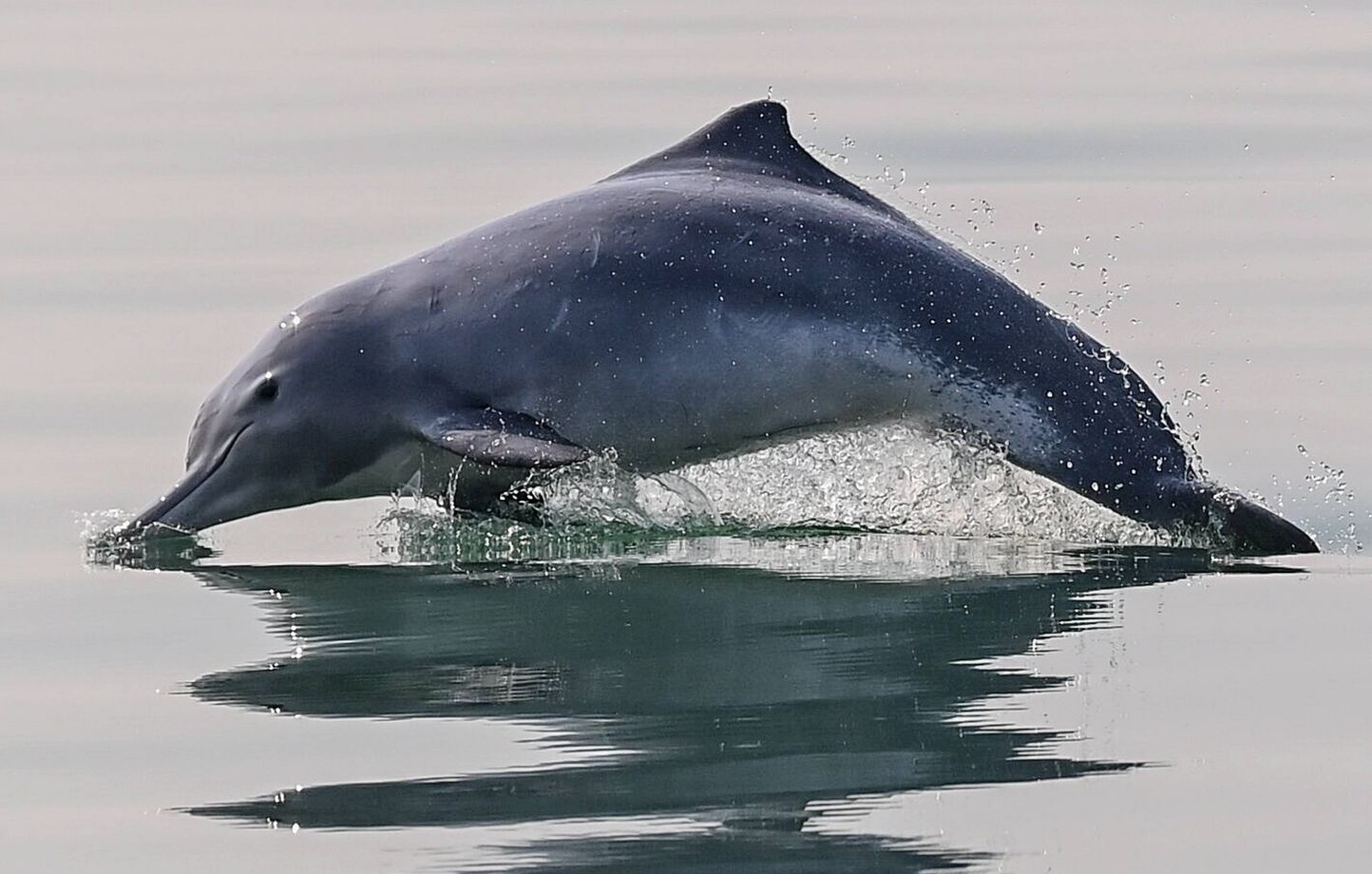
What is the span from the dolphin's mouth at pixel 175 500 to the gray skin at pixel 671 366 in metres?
0.01

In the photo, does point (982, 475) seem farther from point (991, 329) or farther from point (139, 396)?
point (139, 396)

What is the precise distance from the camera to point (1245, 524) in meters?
11.7

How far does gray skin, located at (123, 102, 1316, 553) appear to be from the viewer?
1262cm

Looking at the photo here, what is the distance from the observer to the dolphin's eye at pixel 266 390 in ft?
43.4

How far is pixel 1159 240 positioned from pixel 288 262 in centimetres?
556

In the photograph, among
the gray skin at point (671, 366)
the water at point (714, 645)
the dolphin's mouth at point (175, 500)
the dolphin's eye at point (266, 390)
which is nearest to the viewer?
the water at point (714, 645)

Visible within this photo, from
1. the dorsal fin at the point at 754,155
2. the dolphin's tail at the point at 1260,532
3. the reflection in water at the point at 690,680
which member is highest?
the dorsal fin at the point at 754,155

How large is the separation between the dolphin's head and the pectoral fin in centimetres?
46

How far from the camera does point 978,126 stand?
23078 mm

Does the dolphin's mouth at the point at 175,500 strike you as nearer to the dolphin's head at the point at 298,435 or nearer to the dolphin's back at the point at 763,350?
the dolphin's head at the point at 298,435

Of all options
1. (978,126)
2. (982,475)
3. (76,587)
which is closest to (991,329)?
(982,475)

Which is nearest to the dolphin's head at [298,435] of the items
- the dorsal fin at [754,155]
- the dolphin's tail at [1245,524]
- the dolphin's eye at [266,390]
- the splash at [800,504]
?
the dolphin's eye at [266,390]

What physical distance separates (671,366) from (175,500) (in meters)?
2.24

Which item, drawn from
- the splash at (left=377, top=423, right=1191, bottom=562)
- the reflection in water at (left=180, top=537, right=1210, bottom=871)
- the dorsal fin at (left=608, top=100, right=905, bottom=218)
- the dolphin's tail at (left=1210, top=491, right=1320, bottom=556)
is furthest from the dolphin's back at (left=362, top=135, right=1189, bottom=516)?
the dorsal fin at (left=608, top=100, right=905, bottom=218)
